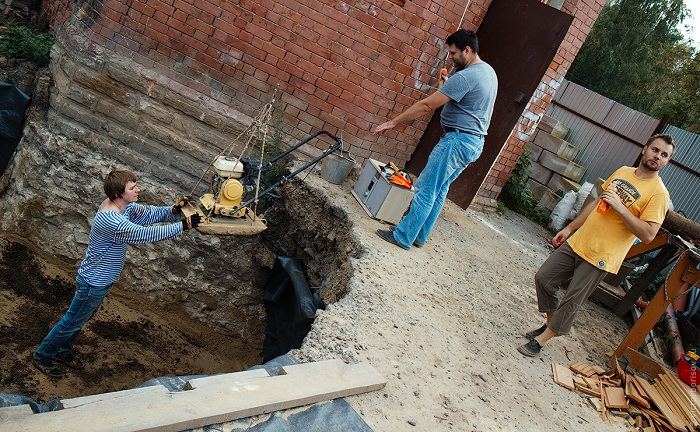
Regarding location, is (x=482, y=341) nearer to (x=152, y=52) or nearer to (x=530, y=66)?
(x=530, y=66)

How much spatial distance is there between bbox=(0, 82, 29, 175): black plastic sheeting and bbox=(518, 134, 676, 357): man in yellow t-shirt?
5915mm

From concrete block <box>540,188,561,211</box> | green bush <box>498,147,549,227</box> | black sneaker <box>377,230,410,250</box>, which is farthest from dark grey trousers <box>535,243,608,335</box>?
concrete block <box>540,188,561,211</box>

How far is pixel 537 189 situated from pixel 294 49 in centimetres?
610

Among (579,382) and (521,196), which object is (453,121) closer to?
(579,382)

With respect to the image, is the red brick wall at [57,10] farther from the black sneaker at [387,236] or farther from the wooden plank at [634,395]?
the wooden plank at [634,395]

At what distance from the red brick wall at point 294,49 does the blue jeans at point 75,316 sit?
8.09 ft

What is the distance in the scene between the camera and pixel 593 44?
18578 millimetres

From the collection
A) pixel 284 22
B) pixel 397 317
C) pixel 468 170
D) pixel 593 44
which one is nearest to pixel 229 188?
pixel 397 317

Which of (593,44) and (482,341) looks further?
(593,44)

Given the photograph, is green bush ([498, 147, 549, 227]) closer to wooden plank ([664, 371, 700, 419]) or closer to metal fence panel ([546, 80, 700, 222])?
metal fence panel ([546, 80, 700, 222])

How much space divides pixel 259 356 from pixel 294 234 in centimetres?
148

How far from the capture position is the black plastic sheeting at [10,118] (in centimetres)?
633

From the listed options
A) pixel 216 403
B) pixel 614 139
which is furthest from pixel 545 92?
pixel 216 403

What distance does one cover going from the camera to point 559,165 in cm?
1037
